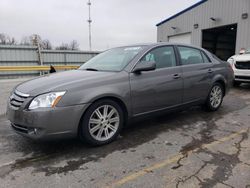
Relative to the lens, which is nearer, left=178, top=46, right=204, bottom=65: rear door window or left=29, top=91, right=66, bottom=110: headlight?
left=29, top=91, right=66, bottom=110: headlight

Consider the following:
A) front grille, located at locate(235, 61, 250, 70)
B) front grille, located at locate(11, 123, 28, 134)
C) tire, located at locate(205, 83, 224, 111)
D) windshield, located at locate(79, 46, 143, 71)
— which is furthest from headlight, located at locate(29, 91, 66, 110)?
front grille, located at locate(235, 61, 250, 70)

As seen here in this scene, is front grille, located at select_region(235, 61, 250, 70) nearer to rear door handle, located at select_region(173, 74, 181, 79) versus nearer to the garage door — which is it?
rear door handle, located at select_region(173, 74, 181, 79)

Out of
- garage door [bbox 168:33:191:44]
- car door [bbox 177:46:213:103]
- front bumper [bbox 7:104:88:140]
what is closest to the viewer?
front bumper [bbox 7:104:88:140]

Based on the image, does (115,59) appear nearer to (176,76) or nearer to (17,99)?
(176,76)

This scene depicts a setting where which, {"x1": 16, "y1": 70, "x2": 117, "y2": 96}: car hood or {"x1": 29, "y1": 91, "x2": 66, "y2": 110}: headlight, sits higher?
{"x1": 16, "y1": 70, "x2": 117, "y2": 96}: car hood

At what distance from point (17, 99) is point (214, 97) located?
12.8 feet

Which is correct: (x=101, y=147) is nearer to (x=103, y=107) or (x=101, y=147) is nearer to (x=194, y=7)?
(x=103, y=107)

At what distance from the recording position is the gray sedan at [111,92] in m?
2.60

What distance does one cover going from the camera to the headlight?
256 cm

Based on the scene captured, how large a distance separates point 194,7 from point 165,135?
47.4ft

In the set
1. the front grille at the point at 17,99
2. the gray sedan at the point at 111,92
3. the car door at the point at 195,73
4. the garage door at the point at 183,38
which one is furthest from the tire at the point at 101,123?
the garage door at the point at 183,38

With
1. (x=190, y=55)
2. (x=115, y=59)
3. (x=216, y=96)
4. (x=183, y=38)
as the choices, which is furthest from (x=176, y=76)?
(x=183, y=38)

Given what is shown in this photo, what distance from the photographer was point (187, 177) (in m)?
2.25

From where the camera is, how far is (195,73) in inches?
161
